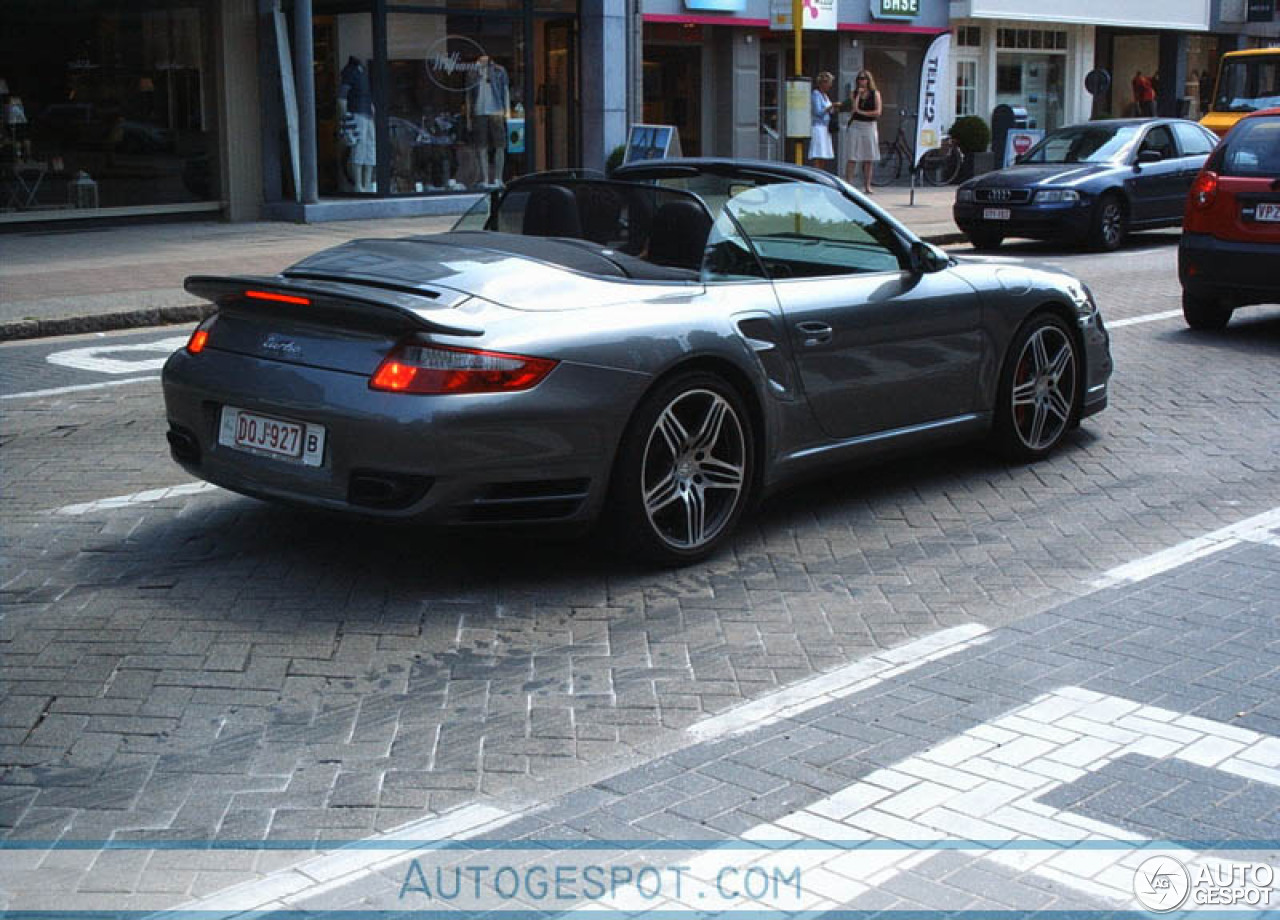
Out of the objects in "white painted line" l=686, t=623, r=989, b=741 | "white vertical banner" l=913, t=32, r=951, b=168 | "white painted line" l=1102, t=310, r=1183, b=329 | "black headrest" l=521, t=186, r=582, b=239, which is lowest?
"white painted line" l=686, t=623, r=989, b=741

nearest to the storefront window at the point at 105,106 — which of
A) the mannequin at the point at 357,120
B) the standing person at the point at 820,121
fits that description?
the mannequin at the point at 357,120

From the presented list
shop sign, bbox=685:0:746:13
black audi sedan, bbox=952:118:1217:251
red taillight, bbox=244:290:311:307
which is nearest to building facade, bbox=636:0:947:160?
shop sign, bbox=685:0:746:13

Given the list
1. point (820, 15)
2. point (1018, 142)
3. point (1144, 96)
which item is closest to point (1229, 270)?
point (1018, 142)

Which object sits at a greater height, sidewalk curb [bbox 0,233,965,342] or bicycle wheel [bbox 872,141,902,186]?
bicycle wheel [bbox 872,141,902,186]

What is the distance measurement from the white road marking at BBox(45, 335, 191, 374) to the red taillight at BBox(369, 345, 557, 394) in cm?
536

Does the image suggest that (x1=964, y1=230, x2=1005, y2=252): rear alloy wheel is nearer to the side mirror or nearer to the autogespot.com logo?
the side mirror

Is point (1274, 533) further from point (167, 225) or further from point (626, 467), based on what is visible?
point (167, 225)

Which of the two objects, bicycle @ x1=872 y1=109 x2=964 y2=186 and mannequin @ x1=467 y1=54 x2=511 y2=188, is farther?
bicycle @ x1=872 y1=109 x2=964 y2=186

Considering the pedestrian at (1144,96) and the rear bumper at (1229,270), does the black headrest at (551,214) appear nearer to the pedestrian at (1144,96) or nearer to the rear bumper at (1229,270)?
the rear bumper at (1229,270)

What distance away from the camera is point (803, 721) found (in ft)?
15.2

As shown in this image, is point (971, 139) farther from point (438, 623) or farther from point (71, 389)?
point (438, 623)

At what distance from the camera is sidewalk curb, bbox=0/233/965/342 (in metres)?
12.5

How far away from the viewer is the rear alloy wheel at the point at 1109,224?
1906 centimetres

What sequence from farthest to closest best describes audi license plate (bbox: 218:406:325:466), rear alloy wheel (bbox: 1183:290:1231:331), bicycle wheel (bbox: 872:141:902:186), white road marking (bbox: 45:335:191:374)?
bicycle wheel (bbox: 872:141:902:186)
rear alloy wheel (bbox: 1183:290:1231:331)
white road marking (bbox: 45:335:191:374)
audi license plate (bbox: 218:406:325:466)
